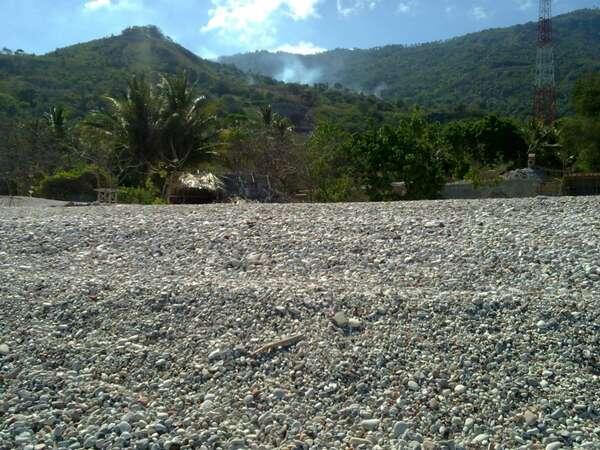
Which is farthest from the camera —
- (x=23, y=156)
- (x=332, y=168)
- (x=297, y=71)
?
(x=297, y=71)

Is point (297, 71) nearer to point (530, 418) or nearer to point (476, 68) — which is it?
point (476, 68)

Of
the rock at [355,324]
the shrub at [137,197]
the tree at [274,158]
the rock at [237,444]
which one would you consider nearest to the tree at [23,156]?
the shrub at [137,197]

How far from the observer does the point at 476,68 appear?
8206 centimetres

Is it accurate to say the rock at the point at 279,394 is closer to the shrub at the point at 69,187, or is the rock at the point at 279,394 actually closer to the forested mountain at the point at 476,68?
the shrub at the point at 69,187

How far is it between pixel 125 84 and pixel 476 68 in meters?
53.6

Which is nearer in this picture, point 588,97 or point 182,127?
point 182,127

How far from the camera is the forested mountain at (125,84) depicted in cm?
4556

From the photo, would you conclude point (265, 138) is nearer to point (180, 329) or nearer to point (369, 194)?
point (369, 194)

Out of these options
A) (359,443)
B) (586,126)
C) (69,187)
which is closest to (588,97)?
(586,126)

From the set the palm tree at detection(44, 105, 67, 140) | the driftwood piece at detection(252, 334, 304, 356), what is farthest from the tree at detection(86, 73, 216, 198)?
the driftwood piece at detection(252, 334, 304, 356)

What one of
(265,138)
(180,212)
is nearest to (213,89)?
(265,138)

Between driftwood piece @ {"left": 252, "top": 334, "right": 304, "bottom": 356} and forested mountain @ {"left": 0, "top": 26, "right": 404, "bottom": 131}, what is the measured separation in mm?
34156

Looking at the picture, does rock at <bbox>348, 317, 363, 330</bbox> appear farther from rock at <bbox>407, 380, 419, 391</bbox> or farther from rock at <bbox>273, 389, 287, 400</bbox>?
rock at <bbox>273, 389, 287, 400</bbox>

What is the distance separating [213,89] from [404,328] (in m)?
60.4
